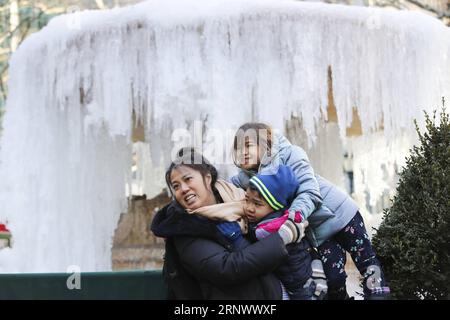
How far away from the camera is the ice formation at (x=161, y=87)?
296 inches

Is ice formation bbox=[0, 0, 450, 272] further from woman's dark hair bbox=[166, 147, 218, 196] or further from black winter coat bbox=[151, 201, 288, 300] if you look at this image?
black winter coat bbox=[151, 201, 288, 300]

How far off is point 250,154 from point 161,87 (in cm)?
433

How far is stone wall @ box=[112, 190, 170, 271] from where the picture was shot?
27.6 ft

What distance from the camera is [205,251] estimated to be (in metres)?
3.05

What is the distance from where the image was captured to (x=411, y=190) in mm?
4156

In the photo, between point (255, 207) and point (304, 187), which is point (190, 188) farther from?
point (304, 187)

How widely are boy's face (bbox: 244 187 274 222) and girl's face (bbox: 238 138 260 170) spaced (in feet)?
0.72

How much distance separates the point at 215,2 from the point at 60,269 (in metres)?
3.86

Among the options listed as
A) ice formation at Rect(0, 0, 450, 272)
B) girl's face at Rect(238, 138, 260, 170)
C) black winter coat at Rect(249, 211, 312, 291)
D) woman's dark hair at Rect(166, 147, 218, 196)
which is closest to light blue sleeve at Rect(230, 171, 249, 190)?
girl's face at Rect(238, 138, 260, 170)

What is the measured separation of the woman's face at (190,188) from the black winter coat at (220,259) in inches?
2.7

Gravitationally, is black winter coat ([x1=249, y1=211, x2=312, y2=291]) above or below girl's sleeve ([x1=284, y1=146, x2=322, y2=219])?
below

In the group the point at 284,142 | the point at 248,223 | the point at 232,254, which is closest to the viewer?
the point at 232,254

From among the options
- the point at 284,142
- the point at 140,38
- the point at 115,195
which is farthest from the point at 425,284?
the point at 115,195
